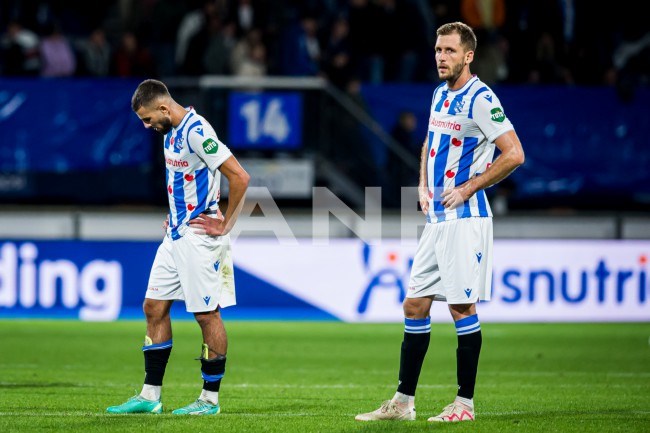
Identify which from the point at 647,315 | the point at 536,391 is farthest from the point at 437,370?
the point at 647,315

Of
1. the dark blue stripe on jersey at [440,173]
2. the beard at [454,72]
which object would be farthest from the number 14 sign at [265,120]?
the beard at [454,72]

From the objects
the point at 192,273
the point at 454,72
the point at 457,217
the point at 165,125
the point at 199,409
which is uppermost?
the point at 454,72

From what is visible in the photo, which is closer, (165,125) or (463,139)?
(463,139)

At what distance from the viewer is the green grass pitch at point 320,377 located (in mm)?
6828

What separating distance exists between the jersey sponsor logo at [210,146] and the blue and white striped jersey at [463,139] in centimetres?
129

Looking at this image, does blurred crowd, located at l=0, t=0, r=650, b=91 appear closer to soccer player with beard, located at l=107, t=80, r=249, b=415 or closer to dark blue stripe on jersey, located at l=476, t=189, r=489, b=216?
soccer player with beard, located at l=107, t=80, r=249, b=415

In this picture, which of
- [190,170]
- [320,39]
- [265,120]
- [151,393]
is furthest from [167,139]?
[320,39]

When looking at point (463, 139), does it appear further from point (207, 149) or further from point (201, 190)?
point (201, 190)

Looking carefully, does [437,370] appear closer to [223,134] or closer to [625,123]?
[223,134]

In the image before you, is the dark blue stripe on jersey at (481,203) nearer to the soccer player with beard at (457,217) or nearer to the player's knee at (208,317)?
the soccer player with beard at (457,217)

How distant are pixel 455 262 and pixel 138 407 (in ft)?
6.94

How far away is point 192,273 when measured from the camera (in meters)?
7.06

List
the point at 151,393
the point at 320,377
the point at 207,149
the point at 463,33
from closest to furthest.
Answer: the point at 463,33, the point at 207,149, the point at 151,393, the point at 320,377

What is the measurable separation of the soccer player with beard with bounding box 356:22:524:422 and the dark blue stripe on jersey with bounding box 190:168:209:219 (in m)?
1.33
